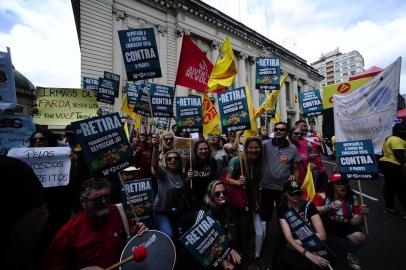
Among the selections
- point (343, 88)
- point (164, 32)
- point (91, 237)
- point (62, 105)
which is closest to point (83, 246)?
point (91, 237)

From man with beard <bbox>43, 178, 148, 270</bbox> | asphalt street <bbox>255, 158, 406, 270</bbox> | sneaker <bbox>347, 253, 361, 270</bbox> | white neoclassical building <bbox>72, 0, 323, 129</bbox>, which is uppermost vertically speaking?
white neoclassical building <bbox>72, 0, 323, 129</bbox>

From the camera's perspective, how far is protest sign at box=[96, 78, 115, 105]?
8.15m

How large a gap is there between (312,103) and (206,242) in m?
7.35

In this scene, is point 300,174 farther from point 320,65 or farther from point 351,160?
point 320,65

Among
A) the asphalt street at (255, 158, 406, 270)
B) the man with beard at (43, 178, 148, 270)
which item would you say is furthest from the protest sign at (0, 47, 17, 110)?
the asphalt street at (255, 158, 406, 270)

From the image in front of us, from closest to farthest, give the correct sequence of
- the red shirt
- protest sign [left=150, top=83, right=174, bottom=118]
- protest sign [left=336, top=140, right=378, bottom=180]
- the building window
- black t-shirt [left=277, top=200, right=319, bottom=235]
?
the red shirt < black t-shirt [left=277, top=200, right=319, bottom=235] < protest sign [left=336, top=140, right=378, bottom=180] < protest sign [left=150, top=83, right=174, bottom=118] < the building window

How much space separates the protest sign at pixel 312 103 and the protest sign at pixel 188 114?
470 centimetres

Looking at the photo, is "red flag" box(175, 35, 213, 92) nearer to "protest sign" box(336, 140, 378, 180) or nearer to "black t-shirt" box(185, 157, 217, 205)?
"black t-shirt" box(185, 157, 217, 205)

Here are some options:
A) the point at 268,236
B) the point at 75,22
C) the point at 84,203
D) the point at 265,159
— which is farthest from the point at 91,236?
the point at 75,22

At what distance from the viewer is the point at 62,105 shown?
17.6 feet

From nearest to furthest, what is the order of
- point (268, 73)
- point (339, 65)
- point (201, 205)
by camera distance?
point (201, 205) → point (268, 73) → point (339, 65)

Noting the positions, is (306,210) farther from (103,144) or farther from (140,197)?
(103,144)

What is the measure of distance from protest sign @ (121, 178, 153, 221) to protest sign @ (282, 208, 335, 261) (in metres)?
1.77

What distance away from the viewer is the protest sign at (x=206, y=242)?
2641mm
